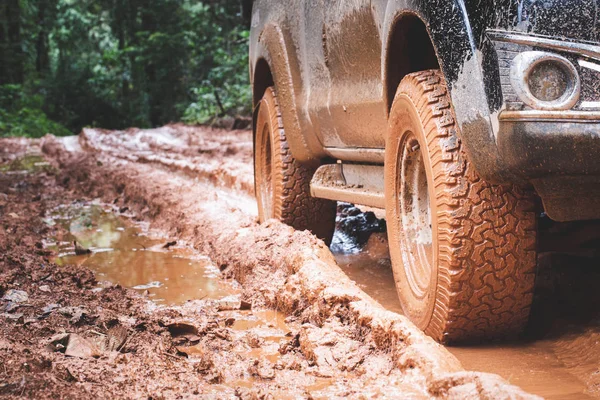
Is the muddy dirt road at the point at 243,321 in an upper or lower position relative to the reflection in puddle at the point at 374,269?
upper

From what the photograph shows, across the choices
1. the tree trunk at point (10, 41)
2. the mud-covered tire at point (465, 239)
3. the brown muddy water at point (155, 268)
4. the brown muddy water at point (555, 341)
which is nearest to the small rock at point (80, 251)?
the brown muddy water at point (155, 268)

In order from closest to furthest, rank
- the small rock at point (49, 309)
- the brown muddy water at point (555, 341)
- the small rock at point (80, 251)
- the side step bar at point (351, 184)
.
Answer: the brown muddy water at point (555, 341) < the small rock at point (49, 309) < the side step bar at point (351, 184) < the small rock at point (80, 251)

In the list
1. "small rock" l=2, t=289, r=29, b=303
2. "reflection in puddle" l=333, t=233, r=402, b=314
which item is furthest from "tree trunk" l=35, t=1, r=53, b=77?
"small rock" l=2, t=289, r=29, b=303

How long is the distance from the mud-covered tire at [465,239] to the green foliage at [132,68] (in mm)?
21854

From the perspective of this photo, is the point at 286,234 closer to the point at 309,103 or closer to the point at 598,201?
the point at 309,103

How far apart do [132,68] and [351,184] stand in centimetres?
2840

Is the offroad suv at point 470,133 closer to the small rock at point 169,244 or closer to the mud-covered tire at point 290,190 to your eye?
the mud-covered tire at point 290,190

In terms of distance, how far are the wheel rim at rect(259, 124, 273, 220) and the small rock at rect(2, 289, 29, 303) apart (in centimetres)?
239

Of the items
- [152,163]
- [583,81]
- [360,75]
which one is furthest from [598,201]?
[152,163]

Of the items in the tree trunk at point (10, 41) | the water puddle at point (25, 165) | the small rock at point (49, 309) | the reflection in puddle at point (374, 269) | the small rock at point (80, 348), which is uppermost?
the tree trunk at point (10, 41)

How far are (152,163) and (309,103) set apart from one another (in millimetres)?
9539

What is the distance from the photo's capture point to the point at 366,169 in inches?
165

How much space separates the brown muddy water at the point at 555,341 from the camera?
2526 millimetres

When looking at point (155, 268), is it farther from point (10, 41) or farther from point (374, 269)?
point (10, 41)
